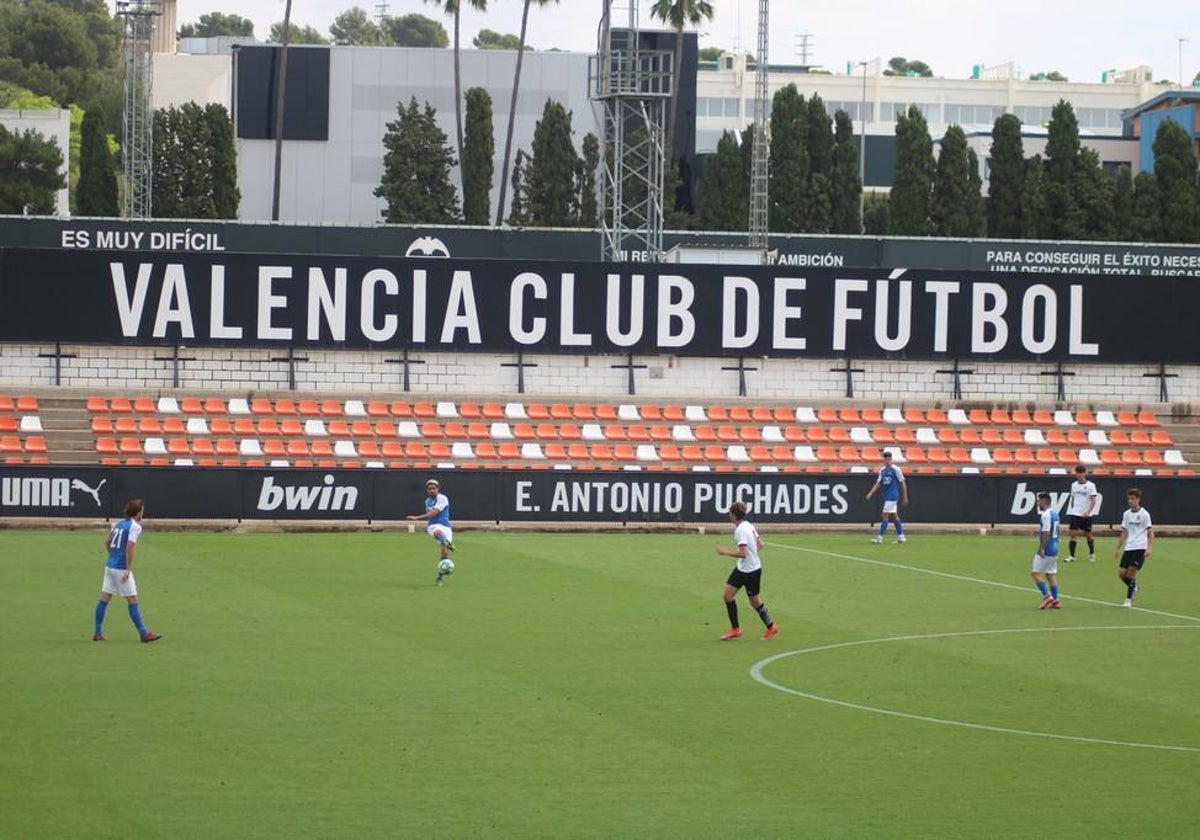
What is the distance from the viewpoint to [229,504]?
35.9 metres

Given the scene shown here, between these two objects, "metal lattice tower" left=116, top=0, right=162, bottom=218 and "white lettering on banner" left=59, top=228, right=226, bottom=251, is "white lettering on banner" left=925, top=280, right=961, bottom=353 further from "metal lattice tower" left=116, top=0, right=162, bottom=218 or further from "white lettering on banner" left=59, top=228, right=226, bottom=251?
"metal lattice tower" left=116, top=0, right=162, bottom=218

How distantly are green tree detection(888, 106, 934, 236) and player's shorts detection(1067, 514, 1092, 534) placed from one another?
148 feet

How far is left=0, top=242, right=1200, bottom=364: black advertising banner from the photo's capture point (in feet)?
138

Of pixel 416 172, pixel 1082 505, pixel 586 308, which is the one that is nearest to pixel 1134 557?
pixel 1082 505

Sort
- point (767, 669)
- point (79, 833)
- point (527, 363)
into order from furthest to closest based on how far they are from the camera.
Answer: point (527, 363), point (767, 669), point (79, 833)

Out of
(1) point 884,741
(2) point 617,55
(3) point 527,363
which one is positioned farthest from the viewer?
(2) point 617,55

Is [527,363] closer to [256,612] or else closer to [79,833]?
[256,612]

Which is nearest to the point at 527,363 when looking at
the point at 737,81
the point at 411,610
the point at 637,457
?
the point at 637,457

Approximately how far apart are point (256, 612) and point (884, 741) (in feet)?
34.4

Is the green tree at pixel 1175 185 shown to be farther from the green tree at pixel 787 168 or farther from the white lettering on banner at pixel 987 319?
the white lettering on banner at pixel 987 319

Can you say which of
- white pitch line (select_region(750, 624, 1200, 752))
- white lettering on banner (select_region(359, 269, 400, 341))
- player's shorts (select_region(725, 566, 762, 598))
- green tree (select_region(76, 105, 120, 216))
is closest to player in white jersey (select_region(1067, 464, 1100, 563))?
white pitch line (select_region(750, 624, 1200, 752))

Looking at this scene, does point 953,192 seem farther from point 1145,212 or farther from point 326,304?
point 326,304

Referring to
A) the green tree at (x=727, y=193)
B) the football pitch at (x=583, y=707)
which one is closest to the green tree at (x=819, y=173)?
the green tree at (x=727, y=193)

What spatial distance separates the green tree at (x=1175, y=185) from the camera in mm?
75375
